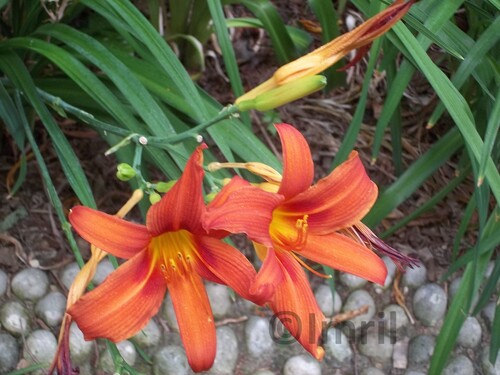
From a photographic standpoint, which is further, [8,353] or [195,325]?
[8,353]

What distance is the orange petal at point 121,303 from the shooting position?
0.85 m

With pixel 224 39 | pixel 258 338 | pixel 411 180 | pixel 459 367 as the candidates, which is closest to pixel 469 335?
pixel 459 367

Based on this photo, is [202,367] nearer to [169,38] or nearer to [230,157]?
[230,157]

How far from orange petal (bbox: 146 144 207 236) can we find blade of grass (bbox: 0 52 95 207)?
50 cm

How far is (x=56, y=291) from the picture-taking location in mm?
1763

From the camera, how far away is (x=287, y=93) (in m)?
0.96

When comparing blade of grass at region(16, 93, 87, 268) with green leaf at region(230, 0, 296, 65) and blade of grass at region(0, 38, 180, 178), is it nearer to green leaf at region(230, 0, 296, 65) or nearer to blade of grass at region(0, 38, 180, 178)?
blade of grass at region(0, 38, 180, 178)

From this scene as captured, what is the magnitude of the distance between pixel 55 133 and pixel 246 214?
71cm

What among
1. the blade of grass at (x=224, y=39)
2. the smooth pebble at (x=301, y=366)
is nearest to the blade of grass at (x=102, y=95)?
the blade of grass at (x=224, y=39)

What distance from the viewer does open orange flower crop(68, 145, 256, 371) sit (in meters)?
0.84

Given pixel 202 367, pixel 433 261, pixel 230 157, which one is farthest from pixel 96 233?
pixel 433 261

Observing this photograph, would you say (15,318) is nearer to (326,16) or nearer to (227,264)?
(227,264)

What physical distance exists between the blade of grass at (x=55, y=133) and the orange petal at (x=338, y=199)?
1.74 feet

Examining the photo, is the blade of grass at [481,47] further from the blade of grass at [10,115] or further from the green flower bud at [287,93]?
the blade of grass at [10,115]
